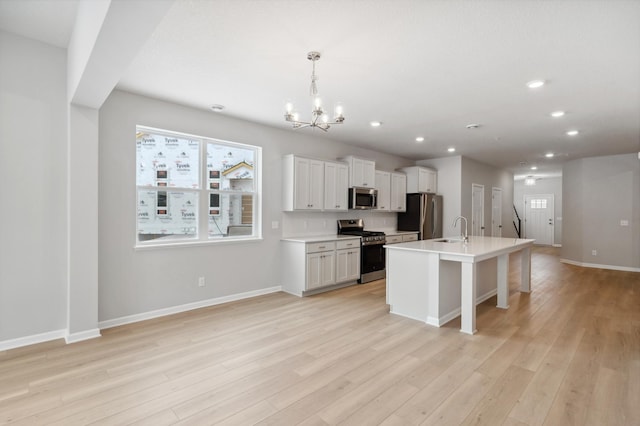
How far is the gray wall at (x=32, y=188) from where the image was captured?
2918mm

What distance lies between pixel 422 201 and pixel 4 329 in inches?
274

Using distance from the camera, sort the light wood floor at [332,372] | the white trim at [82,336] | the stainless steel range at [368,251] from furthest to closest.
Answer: the stainless steel range at [368,251] < the white trim at [82,336] < the light wood floor at [332,372]

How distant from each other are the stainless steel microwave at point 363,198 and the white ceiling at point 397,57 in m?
1.59

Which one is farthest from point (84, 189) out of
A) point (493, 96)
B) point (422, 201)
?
point (422, 201)

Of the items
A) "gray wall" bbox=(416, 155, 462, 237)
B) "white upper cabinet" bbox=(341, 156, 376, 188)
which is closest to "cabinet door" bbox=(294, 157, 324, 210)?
"white upper cabinet" bbox=(341, 156, 376, 188)

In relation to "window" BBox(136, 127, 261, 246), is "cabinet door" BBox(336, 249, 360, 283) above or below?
below

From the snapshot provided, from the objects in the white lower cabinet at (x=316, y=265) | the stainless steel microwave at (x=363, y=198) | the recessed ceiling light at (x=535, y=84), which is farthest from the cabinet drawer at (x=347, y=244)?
the recessed ceiling light at (x=535, y=84)

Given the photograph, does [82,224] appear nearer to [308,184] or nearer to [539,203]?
[308,184]

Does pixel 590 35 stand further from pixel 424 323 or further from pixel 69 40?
pixel 69 40

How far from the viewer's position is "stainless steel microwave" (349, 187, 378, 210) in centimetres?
599

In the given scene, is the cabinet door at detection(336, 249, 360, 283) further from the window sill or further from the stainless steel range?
the window sill

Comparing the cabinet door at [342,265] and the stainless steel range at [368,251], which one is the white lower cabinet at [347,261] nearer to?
the cabinet door at [342,265]

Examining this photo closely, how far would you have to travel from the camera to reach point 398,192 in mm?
7215

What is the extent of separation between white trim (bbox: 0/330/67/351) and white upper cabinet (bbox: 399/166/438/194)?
21.9 ft
